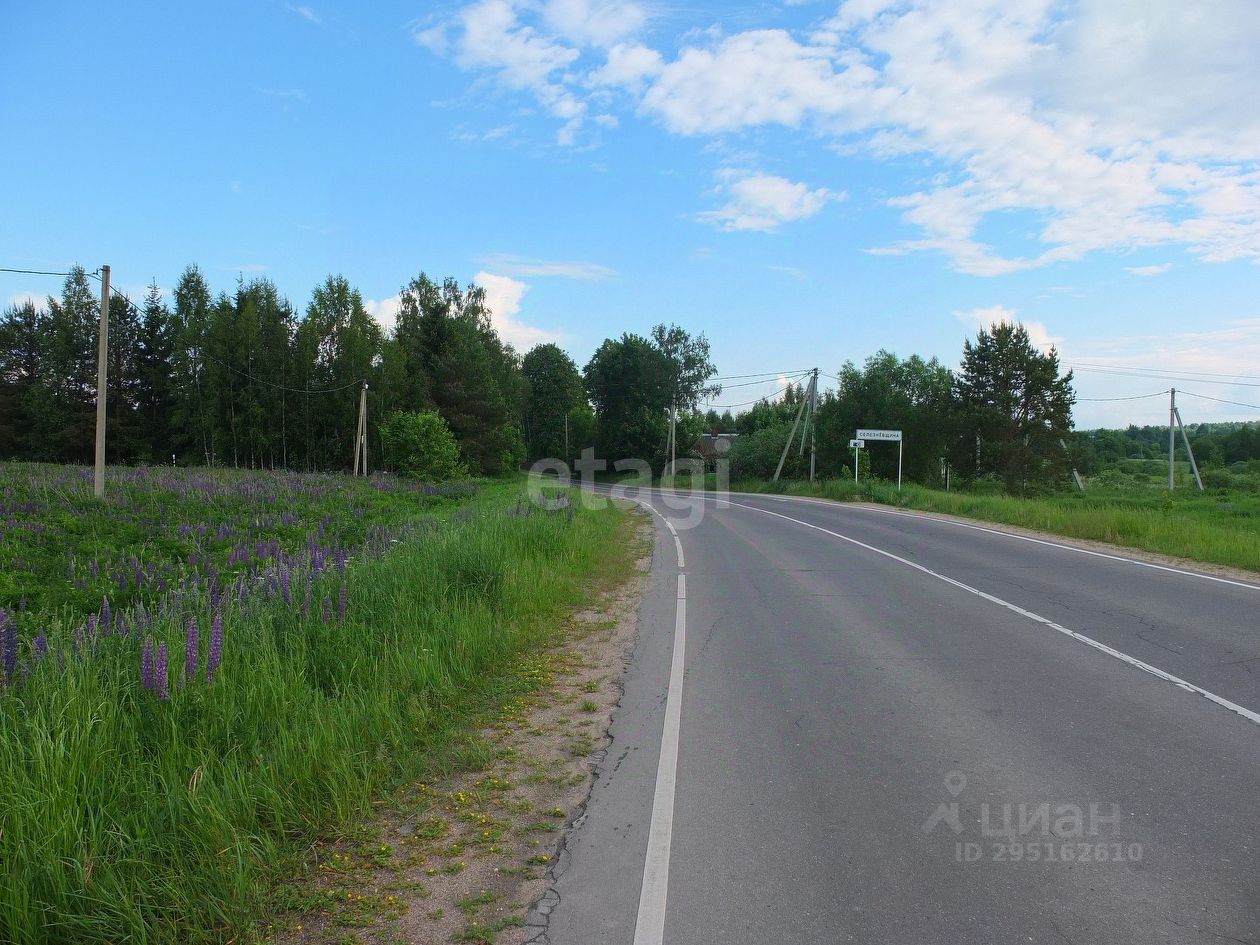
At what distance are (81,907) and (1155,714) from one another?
6.37 m

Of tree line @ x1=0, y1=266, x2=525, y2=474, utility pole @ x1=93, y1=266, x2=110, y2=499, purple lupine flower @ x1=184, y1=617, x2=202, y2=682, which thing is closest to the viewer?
purple lupine flower @ x1=184, y1=617, x2=202, y2=682

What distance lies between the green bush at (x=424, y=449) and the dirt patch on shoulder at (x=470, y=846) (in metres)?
36.4

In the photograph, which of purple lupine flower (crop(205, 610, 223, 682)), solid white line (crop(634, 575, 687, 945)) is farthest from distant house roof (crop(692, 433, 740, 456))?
purple lupine flower (crop(205, 610, 223, 682))

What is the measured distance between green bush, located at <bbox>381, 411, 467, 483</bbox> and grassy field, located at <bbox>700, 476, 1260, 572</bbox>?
20587mm

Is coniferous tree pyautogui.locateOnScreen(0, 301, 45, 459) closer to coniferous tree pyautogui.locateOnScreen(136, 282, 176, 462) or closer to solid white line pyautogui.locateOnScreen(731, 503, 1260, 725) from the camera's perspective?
coniferous tree pyautogui.locateOnScreen(136, 282, 176, 462)

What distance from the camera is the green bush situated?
137 feet

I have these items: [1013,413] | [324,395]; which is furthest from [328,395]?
[1013,413]

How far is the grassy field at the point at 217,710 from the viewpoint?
10.4 feet

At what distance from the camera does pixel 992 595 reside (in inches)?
411

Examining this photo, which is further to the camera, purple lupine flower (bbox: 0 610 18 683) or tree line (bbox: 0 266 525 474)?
tree line (bbox: 0 266 525 474)

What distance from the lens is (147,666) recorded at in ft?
16.1

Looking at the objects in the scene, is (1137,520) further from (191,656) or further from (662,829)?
(191,656)

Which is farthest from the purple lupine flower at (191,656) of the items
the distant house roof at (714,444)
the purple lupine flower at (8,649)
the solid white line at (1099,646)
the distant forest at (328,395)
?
the distant house roof at (714,444)

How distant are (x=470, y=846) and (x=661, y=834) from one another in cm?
94
